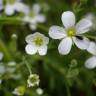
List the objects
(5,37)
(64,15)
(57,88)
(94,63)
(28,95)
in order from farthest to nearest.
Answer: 1. (5,37)
2. (57,88)
3. (28,95)
4. (94,63)
5. (64,15)

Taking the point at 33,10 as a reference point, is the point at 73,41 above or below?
above

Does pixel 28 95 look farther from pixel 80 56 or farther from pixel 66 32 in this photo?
pixel 66 32

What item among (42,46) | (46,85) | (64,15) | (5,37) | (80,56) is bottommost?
(46,85)

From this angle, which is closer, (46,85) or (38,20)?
(46,85)

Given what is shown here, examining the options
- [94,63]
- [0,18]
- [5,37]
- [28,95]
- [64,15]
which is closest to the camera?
[64,15]

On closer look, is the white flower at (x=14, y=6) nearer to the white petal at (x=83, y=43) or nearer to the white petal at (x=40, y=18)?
the white petal at (x=40, y=18)

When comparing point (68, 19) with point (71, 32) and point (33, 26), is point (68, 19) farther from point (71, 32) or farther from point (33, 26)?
point (33, 26)

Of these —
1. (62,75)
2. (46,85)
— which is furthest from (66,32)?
(46,85)

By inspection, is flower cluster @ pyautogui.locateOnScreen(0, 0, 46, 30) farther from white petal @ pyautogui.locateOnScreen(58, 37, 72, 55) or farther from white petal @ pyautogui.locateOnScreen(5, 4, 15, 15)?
white petal @ pyautogui.locateOnScreen(58, 37, 72, 55)
